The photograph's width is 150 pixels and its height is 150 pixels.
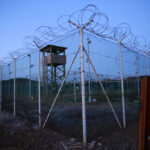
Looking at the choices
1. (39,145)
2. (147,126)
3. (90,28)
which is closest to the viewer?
(147,126)

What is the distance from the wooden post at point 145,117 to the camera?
140 cm

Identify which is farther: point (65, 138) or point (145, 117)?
point (65, 138)

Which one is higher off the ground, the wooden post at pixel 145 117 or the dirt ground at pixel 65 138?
the wooden post at pixel 145 117

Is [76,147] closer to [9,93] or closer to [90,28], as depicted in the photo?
[90,28]

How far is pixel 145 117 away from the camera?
141 cm

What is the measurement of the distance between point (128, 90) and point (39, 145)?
10.5 meters

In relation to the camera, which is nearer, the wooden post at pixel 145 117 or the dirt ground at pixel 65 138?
the wooden post at pixel 145 117

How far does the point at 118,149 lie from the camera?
10.2 feet

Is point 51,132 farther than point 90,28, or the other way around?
point 51,132

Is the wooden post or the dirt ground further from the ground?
the wooden post

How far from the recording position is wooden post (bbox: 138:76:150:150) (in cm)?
140

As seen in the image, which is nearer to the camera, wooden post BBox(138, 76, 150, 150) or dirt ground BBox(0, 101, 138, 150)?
wooden post BBox(138, 76, 150, 150)

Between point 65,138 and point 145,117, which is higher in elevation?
point 145,117

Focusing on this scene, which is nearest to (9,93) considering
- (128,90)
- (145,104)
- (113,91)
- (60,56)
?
(60,56)
